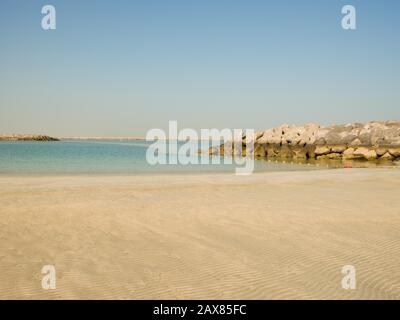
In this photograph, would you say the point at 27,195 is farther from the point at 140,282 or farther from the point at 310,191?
the point at 310,191

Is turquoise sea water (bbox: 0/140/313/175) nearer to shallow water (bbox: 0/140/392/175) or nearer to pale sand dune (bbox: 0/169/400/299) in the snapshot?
shallow water (bbox: 0/140/392/175)

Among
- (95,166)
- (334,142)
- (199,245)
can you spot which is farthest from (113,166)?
(334,142)

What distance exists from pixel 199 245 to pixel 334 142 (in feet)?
163

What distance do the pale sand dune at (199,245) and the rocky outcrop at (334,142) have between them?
115 ft

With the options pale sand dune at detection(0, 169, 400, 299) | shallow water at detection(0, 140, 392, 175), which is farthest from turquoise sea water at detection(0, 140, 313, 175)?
pale sand dune at detection(0, 169, 400, 299)

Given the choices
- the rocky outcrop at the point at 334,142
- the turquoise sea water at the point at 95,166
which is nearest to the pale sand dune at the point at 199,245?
the turquoise sea water at the point at 95,166

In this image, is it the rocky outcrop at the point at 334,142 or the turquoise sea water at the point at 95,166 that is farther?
the rocky outcrop at the point at 334,142

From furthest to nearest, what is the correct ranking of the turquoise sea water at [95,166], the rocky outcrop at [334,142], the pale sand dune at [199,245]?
1. the rocky outcrop at [334,142]
2. the turquoise sea water at [95,166]
3. the pale sand dune at [199,245]

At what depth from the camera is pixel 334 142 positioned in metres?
52.8

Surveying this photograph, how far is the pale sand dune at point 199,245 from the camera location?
527 cm

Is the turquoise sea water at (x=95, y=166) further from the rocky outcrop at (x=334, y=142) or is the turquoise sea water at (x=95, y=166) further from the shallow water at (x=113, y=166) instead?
the rocky outcrop at (x=334, y=142)

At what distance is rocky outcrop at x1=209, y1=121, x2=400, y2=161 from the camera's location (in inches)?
1786

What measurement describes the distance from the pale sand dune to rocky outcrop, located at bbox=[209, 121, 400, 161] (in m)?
→ 35.0

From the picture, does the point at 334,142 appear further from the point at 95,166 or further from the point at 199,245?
the point at 199,245
